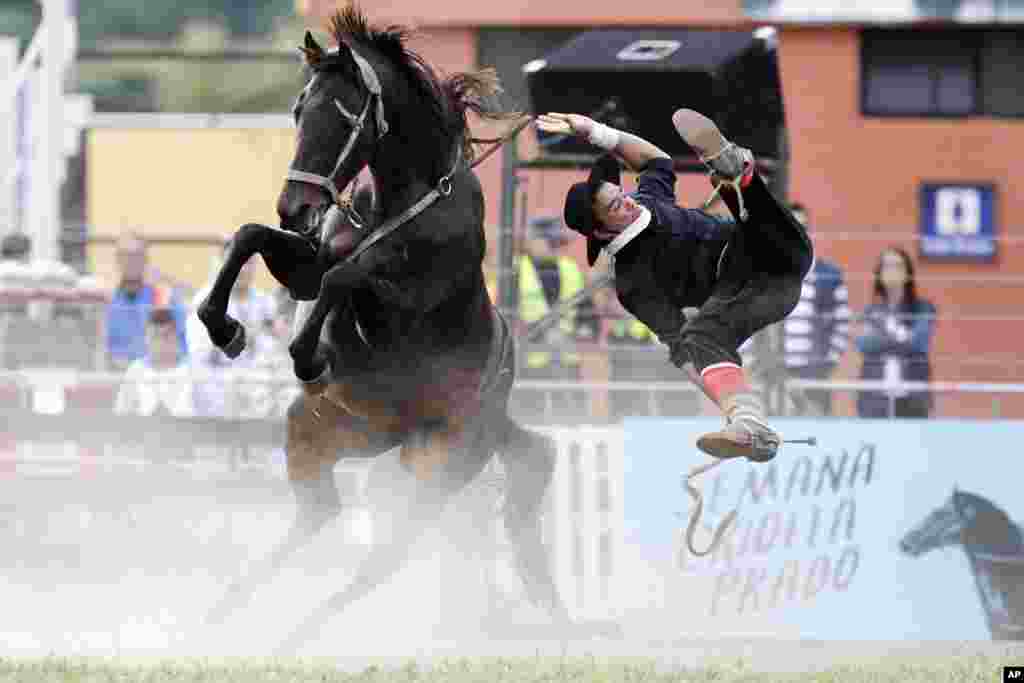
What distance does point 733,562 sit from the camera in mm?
9992

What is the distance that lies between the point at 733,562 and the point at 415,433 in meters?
2.25

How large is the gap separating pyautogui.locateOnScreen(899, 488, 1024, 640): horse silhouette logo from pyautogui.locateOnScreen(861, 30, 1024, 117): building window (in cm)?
701

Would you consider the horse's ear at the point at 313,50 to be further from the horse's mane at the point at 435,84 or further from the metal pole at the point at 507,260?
the metal pole at the point at 507,260

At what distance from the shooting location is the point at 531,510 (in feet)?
30.7

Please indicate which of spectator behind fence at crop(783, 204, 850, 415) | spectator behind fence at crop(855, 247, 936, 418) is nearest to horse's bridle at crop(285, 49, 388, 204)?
spectator behind fence at crop(783, 204, 850, 415)

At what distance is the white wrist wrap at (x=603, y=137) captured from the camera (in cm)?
783

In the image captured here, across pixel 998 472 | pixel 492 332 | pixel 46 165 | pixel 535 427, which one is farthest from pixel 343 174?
pixel 46 165

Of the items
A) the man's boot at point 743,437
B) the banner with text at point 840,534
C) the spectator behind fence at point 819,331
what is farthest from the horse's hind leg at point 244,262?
the spectator behind fence at point 819,331

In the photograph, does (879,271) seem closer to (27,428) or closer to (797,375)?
(797,375)

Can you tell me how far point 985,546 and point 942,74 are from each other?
7.46 m

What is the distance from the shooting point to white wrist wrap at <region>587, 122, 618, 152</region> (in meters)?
7.83

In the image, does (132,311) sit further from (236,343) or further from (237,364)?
(236,343)

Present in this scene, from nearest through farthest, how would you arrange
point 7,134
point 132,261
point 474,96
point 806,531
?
point 474,96
point 806,531
point 132,261
point 7,134

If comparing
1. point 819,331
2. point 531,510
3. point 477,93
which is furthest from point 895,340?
point 477,93
